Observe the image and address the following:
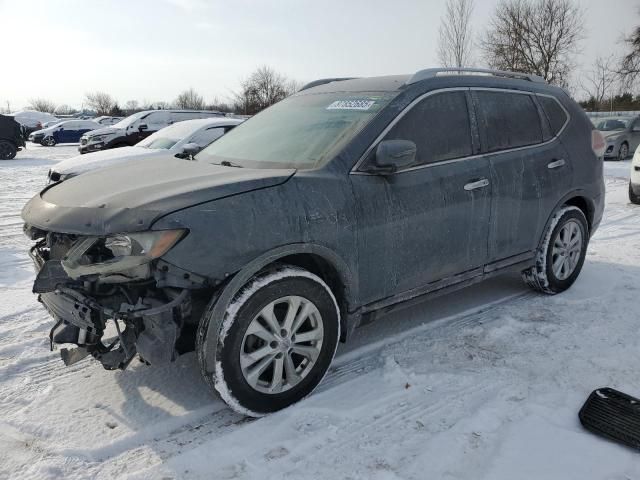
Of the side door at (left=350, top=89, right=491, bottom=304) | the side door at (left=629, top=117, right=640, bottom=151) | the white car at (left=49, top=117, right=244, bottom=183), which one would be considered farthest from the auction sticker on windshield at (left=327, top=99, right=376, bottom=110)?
the side door at (left=629, top=117, right=640, bottom=151)

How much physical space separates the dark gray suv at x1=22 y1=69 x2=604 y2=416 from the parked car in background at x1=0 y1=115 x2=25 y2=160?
17.8 metres

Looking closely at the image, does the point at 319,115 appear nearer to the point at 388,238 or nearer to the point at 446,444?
the point at 388,238

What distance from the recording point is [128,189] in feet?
9.29

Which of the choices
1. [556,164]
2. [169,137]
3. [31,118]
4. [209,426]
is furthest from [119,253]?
[31,118]

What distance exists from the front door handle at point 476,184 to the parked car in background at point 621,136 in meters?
15.2

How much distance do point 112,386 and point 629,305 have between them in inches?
156

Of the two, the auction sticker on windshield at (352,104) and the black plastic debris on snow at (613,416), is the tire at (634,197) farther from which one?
the auction sticker on windshield at (352,104)

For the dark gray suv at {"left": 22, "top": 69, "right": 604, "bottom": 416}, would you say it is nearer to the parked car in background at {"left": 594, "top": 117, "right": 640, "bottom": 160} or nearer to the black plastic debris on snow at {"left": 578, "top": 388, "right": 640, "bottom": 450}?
the black plastic debris on snow at {"left": 578, "top": 388, "right": 640, "bottom": 450}

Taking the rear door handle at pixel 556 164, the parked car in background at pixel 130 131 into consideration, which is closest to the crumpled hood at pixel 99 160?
the rear door handle at pixel 556 164

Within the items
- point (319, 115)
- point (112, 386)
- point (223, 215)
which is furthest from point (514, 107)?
point (112, 386)

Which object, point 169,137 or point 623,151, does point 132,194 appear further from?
point 623,151

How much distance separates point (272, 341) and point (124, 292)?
0.78 metres

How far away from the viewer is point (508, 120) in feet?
13.4

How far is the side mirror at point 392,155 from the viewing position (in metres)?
3.07
